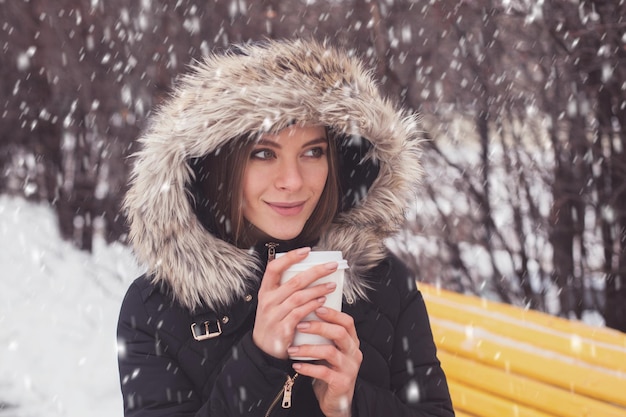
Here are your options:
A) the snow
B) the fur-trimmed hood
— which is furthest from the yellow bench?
the snow

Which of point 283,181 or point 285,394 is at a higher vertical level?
point 283,181

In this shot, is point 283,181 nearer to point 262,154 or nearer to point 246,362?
point 262,154

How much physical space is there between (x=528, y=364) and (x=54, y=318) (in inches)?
188

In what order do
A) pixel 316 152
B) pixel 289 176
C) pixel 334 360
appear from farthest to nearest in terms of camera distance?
pixel 316 152, pixel 289 176, pixel 334 360

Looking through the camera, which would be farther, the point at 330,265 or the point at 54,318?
the point at 54,318

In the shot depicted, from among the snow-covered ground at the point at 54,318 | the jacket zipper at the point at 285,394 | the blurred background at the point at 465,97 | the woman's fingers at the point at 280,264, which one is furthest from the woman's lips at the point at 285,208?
the snow-covered ground at the point at 54,318

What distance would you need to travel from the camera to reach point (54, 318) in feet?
19.7

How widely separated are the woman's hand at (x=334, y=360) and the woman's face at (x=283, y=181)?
45 centimetres

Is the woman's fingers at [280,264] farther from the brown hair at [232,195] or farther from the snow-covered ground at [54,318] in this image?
the snow-covered ground at [54,318]

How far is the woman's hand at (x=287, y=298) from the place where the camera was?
1.50 m

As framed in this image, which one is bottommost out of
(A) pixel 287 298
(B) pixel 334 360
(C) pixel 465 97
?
(B) pixel 334 360

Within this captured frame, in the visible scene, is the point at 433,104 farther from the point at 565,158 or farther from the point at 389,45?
the point at 565,158

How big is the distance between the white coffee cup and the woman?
0.13 metres

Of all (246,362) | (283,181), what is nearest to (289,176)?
(283,181)
